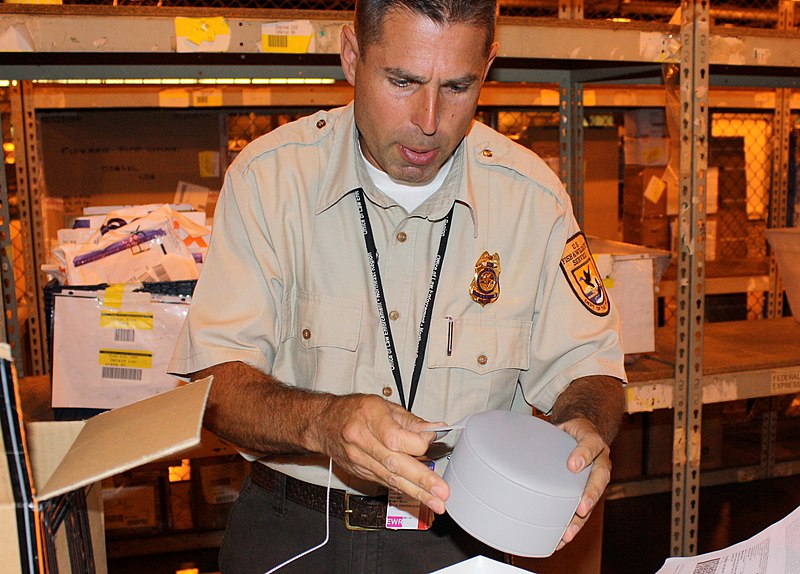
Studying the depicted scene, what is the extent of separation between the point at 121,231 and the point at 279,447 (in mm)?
856

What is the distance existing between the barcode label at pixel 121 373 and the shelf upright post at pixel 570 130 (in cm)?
131

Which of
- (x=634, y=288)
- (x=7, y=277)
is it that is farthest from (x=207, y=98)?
(x=634, y=288)

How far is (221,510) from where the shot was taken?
9.32 ft

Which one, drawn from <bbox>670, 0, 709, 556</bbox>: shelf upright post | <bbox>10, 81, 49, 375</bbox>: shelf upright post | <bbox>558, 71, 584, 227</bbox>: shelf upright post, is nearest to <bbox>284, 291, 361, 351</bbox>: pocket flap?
<bbox>670, 0, 709, 556</bbox>: shelf upright post

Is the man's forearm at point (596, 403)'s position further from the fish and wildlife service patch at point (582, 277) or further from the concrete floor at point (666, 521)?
the concrete floor at point (666, 521)

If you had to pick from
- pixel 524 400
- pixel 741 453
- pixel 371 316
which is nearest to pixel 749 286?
pixel 741 453

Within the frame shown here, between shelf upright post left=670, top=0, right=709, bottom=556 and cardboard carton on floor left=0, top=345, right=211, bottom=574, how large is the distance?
139cm

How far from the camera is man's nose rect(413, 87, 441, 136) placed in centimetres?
107

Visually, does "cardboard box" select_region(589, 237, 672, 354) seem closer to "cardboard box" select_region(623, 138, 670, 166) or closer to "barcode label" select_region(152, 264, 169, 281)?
"barcode label" select_region(152, 264, 169, 281)

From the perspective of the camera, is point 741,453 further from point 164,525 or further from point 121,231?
point 121,231

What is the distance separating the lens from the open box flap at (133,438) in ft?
1.76

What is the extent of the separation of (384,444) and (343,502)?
1.30ft

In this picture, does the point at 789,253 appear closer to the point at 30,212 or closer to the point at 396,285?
the point at 396,285

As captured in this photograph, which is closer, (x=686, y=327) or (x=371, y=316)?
(x=371, y=316)
